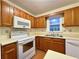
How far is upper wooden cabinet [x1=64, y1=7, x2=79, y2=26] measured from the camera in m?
2.73

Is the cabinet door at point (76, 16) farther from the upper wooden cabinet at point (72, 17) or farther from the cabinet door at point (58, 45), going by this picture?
the cabinet door at point (58, 45)

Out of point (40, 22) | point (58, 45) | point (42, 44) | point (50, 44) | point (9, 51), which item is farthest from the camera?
point (40, 22)

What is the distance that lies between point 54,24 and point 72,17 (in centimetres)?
130

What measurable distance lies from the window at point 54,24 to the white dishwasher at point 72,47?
119 cm

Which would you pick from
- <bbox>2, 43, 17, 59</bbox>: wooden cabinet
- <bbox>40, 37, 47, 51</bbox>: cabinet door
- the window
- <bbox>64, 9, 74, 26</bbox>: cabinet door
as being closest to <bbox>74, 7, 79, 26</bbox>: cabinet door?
<bbox>64, 9, 74, 26</bbox>: cabinet door

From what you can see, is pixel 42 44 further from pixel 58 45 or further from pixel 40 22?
pixel 40 22

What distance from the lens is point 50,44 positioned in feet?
10.8

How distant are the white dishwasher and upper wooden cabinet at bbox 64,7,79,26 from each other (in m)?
0.70

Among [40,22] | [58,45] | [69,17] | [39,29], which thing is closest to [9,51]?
[58,45]

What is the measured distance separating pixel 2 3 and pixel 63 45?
8.32 ft

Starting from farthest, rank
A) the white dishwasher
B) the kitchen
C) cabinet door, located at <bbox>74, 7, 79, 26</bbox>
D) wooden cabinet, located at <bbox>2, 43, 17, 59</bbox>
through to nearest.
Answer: cabinet door, located at <bbox>74, 7, 79, 26</bbox> < the white dishwasher < the kitchen < wooden cabinet, located at <bbox>2, 43, 17, 59</bbox>

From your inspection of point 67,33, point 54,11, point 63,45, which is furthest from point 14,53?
point 54,11

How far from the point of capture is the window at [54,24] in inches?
150

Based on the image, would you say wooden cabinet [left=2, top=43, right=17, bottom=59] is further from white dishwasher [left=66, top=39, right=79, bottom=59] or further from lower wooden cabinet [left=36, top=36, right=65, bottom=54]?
white dishwasher [left=66, top=39, right=79, bottom=59]
